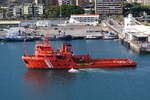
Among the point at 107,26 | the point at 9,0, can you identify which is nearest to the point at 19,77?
the point at 107,26

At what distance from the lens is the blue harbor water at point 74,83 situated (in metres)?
15.2

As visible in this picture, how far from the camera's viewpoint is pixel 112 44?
95.8ft

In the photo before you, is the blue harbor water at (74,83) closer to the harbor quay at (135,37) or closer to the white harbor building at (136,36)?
the harbor quay at (135,37)

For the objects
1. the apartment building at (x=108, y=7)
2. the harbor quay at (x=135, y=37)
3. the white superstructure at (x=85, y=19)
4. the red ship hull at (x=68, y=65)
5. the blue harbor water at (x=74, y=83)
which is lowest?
the blue harbor water at (x=74, y=83)

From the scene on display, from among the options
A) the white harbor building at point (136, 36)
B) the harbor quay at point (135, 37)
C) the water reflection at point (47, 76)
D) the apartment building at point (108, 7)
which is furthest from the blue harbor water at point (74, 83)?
the apartment building at point (108, 7)

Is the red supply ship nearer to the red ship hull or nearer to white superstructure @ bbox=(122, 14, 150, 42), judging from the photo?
the red ship hull

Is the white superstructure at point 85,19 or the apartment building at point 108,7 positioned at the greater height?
the apartment building at point 108,7

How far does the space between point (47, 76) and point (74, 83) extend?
1640 mm

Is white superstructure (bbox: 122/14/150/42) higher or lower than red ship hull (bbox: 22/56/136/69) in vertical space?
higher

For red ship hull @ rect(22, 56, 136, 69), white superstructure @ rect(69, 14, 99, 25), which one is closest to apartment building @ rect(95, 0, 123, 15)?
white superstructure @ rect(69, 14, 99, 25)

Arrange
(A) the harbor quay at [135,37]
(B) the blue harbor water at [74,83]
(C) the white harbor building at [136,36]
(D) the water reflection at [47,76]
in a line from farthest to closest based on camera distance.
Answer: (C) the white harbor building at [136,36], (A) the harbor quay at [135,37], (D) the water reflection at [47,76], (B) the blue harbor water at [74,83]

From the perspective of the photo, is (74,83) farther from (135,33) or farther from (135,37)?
(135,33)

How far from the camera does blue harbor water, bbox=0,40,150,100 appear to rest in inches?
599

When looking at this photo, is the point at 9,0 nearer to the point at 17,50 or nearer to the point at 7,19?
the point at 7,19
